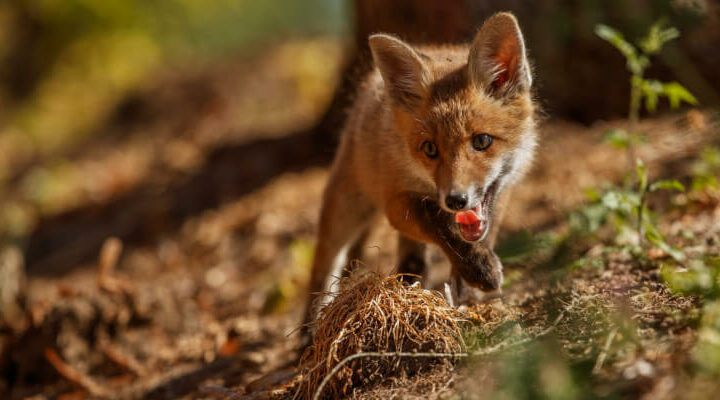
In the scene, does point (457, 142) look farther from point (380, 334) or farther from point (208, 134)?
point (208, 134)

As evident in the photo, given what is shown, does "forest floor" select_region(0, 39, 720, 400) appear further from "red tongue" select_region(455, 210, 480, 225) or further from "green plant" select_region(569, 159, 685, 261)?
"red tongue" select_region(455, 210, 480, 225)

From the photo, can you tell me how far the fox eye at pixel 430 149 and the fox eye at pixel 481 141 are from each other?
225mm

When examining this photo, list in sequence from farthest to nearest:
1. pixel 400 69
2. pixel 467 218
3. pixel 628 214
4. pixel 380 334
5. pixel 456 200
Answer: pixel 628 214, pixel 400 69, pixel 467 218, pixel 456 200, pixel 380 334

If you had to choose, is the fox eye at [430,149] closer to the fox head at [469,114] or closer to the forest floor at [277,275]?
the fox head at [469,114]

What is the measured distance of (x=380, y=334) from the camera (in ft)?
9.60

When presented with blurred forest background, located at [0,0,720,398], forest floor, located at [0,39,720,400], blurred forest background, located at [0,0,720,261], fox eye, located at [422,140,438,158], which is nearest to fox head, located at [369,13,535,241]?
fox eye, located at [422,140,438,158]

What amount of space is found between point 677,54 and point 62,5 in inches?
478

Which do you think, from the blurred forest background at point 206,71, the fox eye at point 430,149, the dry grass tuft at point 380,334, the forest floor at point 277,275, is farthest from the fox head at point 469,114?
the blurred forest background at point 206,71

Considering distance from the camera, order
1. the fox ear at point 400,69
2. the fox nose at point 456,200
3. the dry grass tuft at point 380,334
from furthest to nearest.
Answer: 1. the fox ear at point 400,69
2. the fox nose at point 456,200
3. the dry grass tuft at point 380,334

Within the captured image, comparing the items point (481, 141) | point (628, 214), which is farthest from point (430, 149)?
point (628, 214)

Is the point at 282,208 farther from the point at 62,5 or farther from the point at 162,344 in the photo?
the point at 62,5

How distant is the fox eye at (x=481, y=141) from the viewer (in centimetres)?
347

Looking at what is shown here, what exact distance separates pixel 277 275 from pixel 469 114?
9.71 ft

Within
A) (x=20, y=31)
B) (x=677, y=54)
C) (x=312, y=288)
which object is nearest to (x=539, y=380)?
(x=312, y=288)
